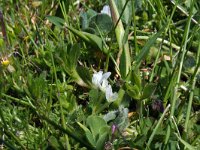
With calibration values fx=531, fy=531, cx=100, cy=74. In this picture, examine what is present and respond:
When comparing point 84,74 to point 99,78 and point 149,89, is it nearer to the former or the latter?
point 99,78

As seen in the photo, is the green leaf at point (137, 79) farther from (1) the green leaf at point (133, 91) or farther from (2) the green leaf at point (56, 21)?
(2) the green leaf at point (56, 21)

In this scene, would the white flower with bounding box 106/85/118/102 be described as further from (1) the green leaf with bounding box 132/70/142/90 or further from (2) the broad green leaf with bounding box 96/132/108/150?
(2) the broad green leaf with bounding box 96/132/108/150

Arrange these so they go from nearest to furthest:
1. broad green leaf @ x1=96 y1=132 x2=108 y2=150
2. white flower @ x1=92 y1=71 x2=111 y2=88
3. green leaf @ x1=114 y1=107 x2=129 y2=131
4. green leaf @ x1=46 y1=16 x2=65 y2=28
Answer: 1. broad green leaf @ x1=96 y1=132 x2=108 y2=150
2. green leaf @ x1=114 y1=107 x2=129 y2=131
3. white flower @ x1=92 y1=71 x2=111 y2=88
4. green leaf @ x1=46 y1=16 x2=65 y2=28

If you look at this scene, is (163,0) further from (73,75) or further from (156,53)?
(73,75)

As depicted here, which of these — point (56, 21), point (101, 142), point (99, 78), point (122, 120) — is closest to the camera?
point (101, 142)

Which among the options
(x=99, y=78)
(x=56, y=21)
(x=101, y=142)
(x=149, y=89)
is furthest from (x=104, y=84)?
(x=56, y=21)

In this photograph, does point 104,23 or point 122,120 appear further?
point 104,23

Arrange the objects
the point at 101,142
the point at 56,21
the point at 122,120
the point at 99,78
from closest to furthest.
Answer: the point at 101,142, the point at 122,120, the point at 99,78, the point at 56,21

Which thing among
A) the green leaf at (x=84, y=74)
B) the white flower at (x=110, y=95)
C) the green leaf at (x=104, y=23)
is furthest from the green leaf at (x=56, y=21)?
the white flower at (x=110, y=95)

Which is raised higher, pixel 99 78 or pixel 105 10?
pixel 105 10

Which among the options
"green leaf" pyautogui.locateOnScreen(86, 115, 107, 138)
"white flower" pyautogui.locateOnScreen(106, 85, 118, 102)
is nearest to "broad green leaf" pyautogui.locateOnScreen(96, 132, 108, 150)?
"green leaf" pyautogui.locateOnScreen(86, 115, 107, 138)

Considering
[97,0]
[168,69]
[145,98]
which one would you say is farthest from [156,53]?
[97,0]
